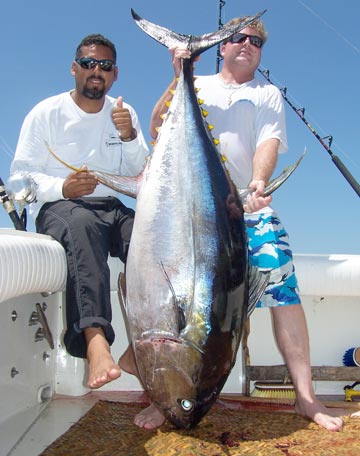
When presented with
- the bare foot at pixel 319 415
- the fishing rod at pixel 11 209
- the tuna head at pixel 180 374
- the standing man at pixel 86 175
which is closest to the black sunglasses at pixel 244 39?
the standing man at pixel 86 175

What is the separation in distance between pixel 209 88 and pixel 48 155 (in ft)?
3.22

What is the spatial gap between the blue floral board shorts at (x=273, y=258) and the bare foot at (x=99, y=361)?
84 centimetres

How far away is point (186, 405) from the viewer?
1951 mm

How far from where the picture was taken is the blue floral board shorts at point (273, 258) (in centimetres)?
257

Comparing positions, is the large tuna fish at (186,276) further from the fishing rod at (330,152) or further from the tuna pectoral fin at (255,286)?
the fishing rod at (330,152)

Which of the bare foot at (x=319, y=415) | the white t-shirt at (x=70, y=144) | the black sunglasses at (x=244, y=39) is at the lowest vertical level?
the bare foot at (x=319, y=415)

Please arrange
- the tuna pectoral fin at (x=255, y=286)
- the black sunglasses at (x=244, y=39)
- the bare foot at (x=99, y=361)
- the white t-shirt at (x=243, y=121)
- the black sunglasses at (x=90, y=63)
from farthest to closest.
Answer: the black sunglasses at (x=90, y=63), the black sunglasses at (x=244, y=39), the white t-shirt at (x=243, y=121), the tuna pectoral fin at (x=255, y=286), the bare foot at (x=99, y=361)

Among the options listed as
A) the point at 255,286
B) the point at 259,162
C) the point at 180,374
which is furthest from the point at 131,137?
the point at 180,374

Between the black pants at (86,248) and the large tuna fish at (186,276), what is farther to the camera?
the black pants at (86,248)

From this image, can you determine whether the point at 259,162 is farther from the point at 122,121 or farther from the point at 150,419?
the point at 150,419

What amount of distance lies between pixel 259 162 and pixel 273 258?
502 millimetres

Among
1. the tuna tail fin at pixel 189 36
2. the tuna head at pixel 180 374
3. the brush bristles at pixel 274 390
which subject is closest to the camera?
the tuna head at pixel 180 374

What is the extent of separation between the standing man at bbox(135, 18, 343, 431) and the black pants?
0.47 meters

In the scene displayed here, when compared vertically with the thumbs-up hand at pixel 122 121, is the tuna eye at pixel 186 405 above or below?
below
